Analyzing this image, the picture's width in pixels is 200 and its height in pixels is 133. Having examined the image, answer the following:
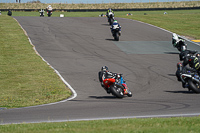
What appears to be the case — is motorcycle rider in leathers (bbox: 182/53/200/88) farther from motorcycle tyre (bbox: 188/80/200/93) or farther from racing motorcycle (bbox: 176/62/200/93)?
motorcycle tyre (bbox: 188/80/200/93)

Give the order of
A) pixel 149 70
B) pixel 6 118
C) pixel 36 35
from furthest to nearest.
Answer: pixel 36 35 → pixel 149 70 → pixel 6 118

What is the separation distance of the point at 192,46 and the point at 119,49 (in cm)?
655

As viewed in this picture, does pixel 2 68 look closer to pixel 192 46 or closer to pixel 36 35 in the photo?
pixel 36 35

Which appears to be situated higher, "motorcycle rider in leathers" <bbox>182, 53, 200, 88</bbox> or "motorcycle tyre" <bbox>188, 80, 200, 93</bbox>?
"motorcycle rider in leathers" <bbox>182, 53, 200, 88</bbox>

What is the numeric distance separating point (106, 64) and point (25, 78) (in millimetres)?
5993

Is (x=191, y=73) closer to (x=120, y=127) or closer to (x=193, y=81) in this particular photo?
(x=193, y=81)

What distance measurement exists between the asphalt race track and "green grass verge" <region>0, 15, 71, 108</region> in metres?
0.86

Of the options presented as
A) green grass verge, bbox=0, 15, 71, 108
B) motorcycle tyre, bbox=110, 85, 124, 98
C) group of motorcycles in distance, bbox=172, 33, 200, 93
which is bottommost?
green grass verge, bbox=0, 15, 71, 108

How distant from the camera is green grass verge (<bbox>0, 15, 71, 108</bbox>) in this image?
15.1 metres

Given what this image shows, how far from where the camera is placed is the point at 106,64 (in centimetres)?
2342

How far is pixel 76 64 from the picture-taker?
2342 centimetres

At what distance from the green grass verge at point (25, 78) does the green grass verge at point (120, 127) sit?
5254mm

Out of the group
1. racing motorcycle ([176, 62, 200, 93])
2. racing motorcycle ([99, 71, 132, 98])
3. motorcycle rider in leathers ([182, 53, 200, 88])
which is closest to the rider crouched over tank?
racing motorcycle ([99, 71, 132, 98])

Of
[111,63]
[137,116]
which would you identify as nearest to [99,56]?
[111,63]
